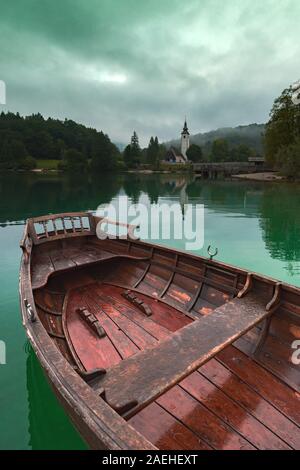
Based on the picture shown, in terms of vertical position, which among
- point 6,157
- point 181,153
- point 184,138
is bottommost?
point 6,157

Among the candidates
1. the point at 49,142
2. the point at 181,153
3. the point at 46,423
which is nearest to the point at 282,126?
the point at 46,423

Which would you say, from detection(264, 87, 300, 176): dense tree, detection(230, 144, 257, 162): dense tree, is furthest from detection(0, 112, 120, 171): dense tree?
detection(264, 87, 300, 176): dense tree

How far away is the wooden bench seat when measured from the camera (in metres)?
2.51

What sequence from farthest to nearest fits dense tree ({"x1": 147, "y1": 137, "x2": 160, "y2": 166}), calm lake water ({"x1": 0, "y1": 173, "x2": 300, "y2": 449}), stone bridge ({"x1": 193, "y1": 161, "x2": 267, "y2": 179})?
dense tree ({"x1": 147, "y1": 137, "x2": 160, "y2": 166}), stone bridge ({"x1": 193, "y1": 161, "x2": 267, "y2": 179}), calm lake water ({"x1": 0, "y1": 173, "x2": 300, "y2": 449})

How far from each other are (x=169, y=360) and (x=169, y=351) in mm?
165

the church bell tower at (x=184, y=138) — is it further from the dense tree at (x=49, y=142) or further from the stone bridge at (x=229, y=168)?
the stone bridge at (x=229, y=168)

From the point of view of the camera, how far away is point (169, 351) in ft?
10.3

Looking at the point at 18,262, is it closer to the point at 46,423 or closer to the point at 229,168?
the point at 46,423

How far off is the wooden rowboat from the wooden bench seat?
0.01 m

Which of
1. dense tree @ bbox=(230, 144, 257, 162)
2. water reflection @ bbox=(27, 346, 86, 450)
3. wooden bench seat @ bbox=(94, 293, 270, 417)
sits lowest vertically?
water reflection @ bbox=(27, 346, 86, 450)

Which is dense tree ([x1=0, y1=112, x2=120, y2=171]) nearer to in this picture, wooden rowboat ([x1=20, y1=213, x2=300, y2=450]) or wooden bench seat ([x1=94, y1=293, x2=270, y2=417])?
wooden rowboat ([x1=20, y1=213, x2=300, y2=450])

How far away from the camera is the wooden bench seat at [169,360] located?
251 centimetres

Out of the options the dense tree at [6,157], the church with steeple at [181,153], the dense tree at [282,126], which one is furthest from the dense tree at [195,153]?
the dense tree at [6,157]

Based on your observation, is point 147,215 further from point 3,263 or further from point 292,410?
point 292,410
